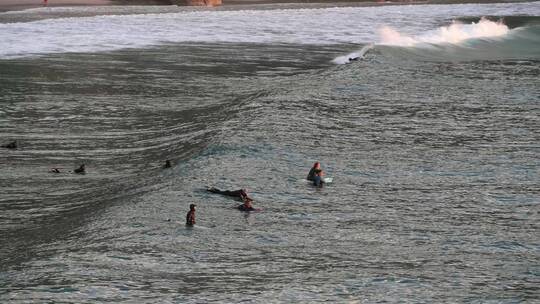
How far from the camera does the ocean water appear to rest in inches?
631

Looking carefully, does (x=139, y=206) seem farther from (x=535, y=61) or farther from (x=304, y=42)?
(x=304, y=42)

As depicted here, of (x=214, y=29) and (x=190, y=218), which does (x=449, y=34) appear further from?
(x=190, y=218)

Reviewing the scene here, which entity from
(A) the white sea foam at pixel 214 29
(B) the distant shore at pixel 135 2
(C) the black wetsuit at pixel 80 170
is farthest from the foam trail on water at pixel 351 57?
(B) the distant shore at pixel 135 2

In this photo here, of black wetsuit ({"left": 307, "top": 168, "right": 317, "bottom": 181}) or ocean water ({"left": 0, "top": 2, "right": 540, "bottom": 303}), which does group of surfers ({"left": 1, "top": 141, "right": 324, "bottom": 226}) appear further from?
ocean water ({"left": 0, "top": 2, "right": 540, "bottom": 303})

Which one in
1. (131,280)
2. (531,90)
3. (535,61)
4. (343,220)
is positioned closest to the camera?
(131,280)

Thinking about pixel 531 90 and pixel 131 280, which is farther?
pixel 531 90

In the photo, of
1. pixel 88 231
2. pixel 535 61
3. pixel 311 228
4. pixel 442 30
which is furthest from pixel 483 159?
pixel 442 30

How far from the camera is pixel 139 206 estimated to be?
19.8 meters

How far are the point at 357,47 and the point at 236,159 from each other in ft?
108

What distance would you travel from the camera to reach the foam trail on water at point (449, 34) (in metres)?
59.3

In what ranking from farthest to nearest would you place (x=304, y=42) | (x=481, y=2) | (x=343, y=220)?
(x=481, y=2) < (x=304, y=42) < (x=343, y=220)

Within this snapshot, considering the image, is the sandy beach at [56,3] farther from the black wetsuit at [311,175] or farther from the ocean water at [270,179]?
the black wetsuit at [311,175]

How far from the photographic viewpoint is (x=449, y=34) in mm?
64000

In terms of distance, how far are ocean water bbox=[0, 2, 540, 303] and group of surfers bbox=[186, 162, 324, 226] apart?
0.55ft
